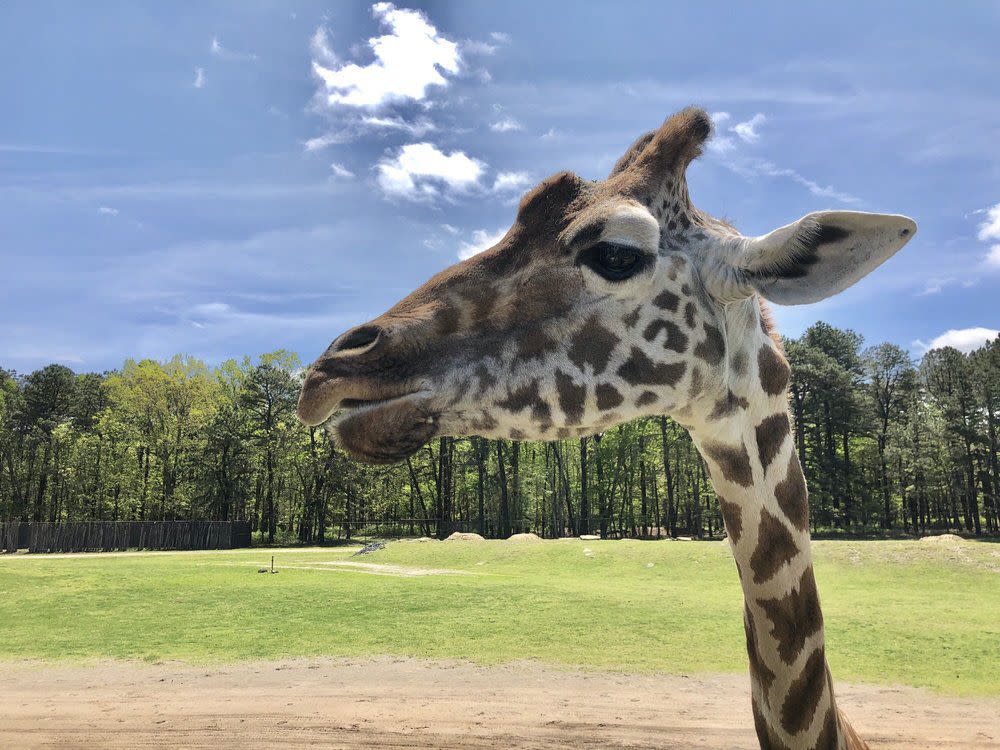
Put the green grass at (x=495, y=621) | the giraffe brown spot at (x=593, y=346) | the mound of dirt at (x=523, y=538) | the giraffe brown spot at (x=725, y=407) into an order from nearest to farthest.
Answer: the giraffe brown spot at (x=593, y=346), the giraffe brown spot at (x=725, y=407), the green grass at (x=495, y=621), the mound of dirt at (x=523, y=538)

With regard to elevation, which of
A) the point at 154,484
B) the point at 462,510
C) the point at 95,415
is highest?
the point at 95,415

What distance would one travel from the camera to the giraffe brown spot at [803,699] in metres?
2.82

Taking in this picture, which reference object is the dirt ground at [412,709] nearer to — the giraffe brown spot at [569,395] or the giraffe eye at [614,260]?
the giraffe brown spot at [569,395]

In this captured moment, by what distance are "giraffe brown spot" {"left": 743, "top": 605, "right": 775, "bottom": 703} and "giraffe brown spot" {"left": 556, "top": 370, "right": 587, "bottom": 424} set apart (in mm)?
1251

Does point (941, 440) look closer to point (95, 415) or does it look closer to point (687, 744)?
point (687, 744)

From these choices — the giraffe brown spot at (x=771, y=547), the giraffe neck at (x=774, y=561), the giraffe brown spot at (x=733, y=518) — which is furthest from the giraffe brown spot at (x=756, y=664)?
the giraffe brown spot at (x=733, y=518)

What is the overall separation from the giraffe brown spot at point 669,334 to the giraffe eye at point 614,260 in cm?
24

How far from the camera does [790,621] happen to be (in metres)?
2.83

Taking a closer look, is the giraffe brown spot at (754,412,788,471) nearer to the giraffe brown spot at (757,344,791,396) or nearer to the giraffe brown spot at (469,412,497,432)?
the giraffe brown spot at (757,344,791,396)

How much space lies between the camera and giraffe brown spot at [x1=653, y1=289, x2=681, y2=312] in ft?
8.93

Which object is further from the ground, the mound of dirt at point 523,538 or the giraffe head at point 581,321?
the giraffe head at point 581,321

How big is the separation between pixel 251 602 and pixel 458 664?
19.1 feet

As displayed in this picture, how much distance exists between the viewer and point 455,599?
532 inches

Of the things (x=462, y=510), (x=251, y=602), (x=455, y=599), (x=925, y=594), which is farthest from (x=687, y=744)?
(x=462, y=510)
